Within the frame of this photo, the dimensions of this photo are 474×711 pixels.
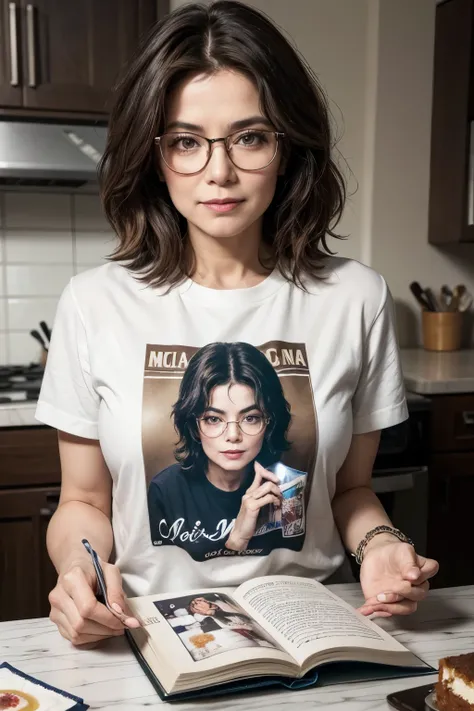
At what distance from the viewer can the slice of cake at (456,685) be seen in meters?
0.71

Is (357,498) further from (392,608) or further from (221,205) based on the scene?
(221,205)

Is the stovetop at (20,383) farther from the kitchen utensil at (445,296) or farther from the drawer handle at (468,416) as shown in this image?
the kitchen utensil at (445,296)

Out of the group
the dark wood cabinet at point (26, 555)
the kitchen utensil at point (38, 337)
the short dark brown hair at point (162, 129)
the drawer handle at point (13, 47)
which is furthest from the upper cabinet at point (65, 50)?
the dark wood cabinet at point (26, 555)

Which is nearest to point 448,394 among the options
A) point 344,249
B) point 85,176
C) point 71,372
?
point 344,249

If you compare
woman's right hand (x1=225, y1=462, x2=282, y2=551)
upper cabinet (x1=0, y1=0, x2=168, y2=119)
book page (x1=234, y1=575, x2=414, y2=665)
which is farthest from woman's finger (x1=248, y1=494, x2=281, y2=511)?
upper cabinet (x1=0, y1=0, x2=168, y2=119)

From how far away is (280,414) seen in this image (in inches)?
42.9

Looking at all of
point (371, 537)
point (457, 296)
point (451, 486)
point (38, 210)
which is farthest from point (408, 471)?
point (38, 210)

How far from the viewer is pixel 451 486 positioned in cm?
223

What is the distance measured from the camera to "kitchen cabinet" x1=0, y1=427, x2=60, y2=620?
1963 millimetres

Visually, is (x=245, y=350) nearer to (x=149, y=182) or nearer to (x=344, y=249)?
(x=149, y=182)

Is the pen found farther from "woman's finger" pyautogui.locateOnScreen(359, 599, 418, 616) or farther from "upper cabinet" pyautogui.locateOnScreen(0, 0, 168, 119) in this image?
"upper cabinet" pyautogui.locateOnScreen(0, 0, 168, 119)

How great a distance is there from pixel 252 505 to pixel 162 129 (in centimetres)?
55

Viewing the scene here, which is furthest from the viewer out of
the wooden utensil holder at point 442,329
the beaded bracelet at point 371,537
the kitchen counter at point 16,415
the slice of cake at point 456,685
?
the wooden utensil holder at point 442,329

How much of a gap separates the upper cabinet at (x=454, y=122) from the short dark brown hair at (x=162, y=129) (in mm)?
1445
